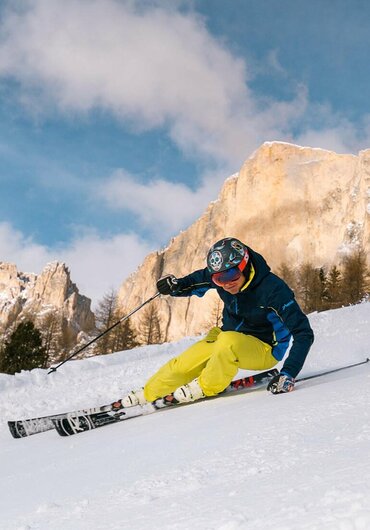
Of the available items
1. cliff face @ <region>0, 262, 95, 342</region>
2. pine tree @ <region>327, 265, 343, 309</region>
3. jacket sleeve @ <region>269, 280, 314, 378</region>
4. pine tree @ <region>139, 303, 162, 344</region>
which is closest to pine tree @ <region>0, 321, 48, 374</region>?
pine tree @ <region>139, 303, 162, 344</region>

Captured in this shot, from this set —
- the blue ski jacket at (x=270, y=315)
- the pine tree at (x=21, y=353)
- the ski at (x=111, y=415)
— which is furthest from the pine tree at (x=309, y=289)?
the ski at (x=111, y=415)

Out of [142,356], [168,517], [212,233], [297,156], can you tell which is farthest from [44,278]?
[168,517]

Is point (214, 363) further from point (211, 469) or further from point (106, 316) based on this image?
point (106, 316)

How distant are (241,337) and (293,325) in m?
0.48

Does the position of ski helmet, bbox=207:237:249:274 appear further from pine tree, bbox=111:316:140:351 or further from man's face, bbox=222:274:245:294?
pine tree, bbox=111:316:140:351

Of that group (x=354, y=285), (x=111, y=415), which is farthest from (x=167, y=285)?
(x=354, y=285)

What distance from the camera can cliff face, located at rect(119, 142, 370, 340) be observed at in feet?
218

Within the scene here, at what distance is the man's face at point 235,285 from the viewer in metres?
4.34

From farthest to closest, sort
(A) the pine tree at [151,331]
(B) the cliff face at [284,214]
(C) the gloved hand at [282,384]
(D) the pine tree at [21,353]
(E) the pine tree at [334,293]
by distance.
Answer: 1. (B) the cliff face at [284,214]
2. (A) the pine tree at [151,331]
3. (E) the pine tree at [334,293]
4. (D) the pine tree at [21,353]
5. (C) the gloved hand at [282,384]

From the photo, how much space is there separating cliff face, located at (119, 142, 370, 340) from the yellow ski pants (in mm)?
56855

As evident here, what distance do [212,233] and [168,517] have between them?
92.5m

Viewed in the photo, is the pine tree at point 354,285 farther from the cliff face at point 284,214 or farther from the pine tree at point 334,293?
the cliff face at point 284,214

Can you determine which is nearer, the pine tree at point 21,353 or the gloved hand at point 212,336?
the gloved hand at point 212,336

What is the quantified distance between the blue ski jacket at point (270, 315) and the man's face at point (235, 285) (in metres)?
0.05
